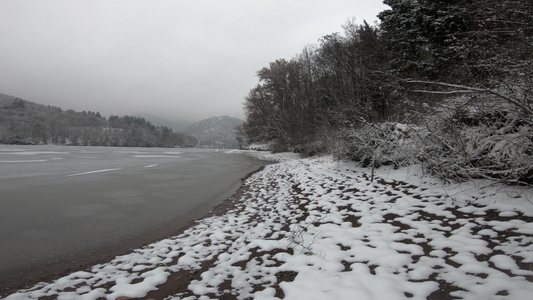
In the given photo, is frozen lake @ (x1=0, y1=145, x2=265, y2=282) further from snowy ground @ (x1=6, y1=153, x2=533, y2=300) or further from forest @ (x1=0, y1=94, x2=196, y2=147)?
forest @ (x1=0, y1=94, x2=196, y2=147)

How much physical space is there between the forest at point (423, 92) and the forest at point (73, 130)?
345 ft

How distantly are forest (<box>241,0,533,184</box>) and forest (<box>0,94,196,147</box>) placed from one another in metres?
105

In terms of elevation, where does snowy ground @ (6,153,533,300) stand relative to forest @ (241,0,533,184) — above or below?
below

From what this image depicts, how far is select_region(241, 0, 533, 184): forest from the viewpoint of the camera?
5.13 meters

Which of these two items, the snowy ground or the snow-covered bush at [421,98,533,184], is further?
the snow-covered bush at [421,98,533,184]

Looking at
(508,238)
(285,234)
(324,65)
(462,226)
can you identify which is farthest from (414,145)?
(324,65)

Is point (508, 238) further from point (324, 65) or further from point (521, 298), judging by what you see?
point (324, 65)

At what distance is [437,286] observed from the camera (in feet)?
9.25

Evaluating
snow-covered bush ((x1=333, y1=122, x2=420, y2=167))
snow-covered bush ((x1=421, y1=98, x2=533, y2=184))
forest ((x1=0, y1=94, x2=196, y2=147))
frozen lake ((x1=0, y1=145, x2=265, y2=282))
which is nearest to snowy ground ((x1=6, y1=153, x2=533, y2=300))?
snow-covered bush ((x1=421, y1=98, x2=533, y2=184))

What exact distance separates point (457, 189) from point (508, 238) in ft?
8.19

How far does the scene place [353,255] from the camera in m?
3.79

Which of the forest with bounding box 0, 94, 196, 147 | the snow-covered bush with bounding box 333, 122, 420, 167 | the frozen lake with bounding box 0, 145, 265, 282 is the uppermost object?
the forest with bounding box 0, 94, 196, 147

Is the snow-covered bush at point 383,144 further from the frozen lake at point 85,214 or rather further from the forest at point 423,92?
the frozen lake at point 85,214

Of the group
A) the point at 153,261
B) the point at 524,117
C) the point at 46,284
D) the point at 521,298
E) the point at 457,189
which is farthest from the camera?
the point at 457,189
